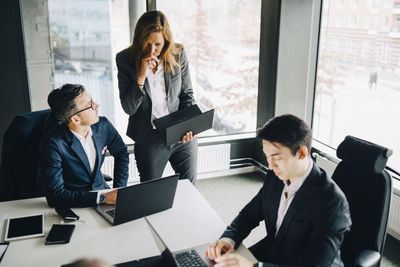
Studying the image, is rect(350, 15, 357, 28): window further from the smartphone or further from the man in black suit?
the smartphone

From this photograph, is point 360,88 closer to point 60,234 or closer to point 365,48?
Answer: point 365,48

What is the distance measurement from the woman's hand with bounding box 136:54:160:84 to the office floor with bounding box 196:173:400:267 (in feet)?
4.95

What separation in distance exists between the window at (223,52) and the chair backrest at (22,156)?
2028 mm

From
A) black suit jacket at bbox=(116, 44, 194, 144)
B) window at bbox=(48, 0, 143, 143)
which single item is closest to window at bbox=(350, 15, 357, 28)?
black suit jacket at bbox=(116, 44, 194, 144)

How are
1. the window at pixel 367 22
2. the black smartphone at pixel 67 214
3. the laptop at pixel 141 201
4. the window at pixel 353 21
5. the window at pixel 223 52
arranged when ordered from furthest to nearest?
the window at pixel 223 52, the window at pixel 353 21, the window at pixel 367 22, the black smartphone at pixel 67 214, the laptop at pixel 141 201

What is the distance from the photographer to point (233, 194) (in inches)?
157

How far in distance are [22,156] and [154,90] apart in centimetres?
90

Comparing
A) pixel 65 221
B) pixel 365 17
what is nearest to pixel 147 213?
pixel 65 221

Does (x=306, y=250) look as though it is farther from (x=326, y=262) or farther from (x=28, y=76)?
(x=28, y=76)

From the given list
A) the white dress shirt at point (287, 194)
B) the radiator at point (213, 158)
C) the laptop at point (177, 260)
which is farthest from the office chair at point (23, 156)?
the radiator at point (213, 158)

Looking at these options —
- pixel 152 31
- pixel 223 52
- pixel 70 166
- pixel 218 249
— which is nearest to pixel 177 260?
pixel 218 249

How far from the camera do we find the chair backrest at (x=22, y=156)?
7.34 feet

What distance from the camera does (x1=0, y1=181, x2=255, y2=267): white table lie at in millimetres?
1658

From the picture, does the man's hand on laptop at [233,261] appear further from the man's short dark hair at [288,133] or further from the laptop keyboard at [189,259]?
the man's short dark hair at [288,133]
